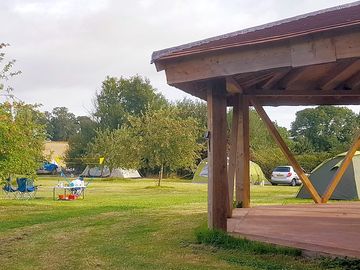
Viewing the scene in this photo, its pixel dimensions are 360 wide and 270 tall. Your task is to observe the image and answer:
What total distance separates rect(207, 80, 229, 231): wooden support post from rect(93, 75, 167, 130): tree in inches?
1757

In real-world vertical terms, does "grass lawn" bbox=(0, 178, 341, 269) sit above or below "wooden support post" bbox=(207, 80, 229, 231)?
below

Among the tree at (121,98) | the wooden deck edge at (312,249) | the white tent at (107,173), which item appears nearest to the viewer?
the wooden deck edge at (312,249)

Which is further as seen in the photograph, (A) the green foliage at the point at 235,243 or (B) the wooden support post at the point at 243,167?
(B) the wooden support post at the point at 243,167

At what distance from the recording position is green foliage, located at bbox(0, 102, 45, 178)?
13.0 metres

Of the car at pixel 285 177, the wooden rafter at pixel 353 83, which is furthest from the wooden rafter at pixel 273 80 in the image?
the car at pixel 285 177

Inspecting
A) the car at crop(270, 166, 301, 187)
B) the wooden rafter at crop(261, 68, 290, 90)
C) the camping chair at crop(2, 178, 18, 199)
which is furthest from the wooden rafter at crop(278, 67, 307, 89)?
the car at crop(270, 166, 301, 187)

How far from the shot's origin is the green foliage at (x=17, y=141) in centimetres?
Result: 1296

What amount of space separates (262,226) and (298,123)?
58580mm

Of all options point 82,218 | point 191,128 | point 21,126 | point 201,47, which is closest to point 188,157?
point 191,128

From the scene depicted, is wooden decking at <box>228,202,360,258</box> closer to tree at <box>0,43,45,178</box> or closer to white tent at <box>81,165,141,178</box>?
tree at <box>0,43,45,178</box>

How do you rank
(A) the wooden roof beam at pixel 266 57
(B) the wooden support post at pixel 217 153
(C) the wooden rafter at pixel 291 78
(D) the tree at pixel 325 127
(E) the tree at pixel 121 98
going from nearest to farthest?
1. (A) the wooden roof beam at pixel 266 57
2. (B) the wooden support post at pixel 217 153
3. (C) the wooden rafter at pixel 291 78
4. (E) the tree at pixel 121 98
5. (D) the tree at pixel 325 127

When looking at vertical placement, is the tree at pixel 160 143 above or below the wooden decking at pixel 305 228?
above

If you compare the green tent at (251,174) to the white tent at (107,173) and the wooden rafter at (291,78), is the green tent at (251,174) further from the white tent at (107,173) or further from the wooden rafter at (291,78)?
the wooden rafter at (291,78)

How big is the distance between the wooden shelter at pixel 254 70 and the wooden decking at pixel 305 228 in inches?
18.4
